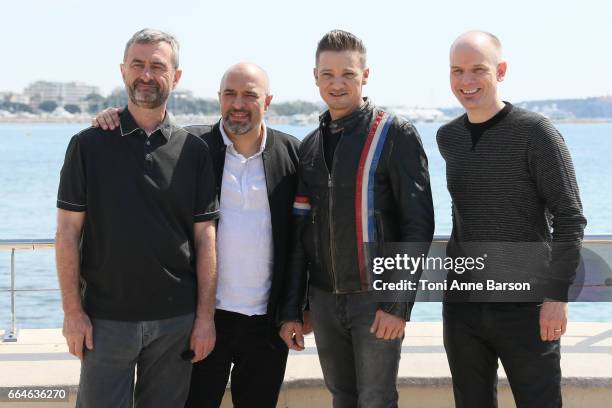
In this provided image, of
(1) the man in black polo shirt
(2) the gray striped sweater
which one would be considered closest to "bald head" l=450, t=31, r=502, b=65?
(2) the gray striped sweater

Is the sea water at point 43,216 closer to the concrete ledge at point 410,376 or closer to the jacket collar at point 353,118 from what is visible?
the concrete ledge at point 410,376

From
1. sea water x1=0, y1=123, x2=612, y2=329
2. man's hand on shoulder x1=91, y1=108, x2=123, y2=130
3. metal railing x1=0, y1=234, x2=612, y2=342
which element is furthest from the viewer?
sea water x1=0, y1=123, x2=612, y2=329

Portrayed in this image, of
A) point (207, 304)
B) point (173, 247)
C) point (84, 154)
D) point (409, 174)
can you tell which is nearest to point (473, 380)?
point (409, 174)

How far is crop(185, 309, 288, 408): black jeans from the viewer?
3.40 m

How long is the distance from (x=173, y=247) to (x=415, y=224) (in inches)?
37.0

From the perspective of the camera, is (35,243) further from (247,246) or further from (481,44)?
(481,44)

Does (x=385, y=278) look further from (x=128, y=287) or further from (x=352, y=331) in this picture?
(x=128, y=287)

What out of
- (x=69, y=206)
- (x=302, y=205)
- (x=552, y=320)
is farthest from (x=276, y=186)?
(x=552, y=320)

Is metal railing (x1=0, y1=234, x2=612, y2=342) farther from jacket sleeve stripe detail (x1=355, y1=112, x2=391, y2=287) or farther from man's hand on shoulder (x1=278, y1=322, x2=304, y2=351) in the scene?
man's hand on shoulder (x1=278, y1=322, x2=304, y2=351)

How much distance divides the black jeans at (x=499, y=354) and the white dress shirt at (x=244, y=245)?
30.4 inches

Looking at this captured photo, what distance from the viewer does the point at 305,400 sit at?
3.86 m

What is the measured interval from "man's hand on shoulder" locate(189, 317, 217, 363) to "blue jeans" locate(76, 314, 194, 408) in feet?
0.08

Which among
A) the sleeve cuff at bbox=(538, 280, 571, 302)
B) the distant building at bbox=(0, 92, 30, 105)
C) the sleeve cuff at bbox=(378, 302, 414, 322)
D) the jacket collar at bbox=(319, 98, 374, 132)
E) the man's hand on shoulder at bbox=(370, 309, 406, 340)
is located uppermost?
the jacket collar at bbox=(319, 98, 374, 132)

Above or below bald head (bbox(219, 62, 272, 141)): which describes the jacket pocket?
below
